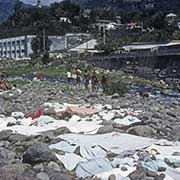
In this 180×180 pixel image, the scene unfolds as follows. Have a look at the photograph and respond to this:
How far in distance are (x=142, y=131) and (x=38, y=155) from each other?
404 cm

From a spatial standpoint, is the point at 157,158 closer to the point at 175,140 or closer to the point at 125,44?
the point at 175,140

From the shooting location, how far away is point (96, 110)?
65.2 feet

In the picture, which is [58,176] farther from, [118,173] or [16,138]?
[16,138]

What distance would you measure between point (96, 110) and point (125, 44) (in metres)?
68.1

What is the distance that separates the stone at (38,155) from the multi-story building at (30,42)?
89690 mm

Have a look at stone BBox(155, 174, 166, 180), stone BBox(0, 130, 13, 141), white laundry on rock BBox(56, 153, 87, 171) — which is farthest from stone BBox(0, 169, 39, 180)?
stone BBox(0, 130, 13, 141)

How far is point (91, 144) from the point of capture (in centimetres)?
1316

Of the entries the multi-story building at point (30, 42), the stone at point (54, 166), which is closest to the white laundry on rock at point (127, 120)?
the stone at point (54, 166)

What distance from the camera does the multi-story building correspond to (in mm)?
105250

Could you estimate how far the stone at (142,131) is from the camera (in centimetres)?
1486

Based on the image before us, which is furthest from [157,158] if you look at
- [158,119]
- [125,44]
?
[125,44]

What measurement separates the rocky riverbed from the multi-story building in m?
83.6

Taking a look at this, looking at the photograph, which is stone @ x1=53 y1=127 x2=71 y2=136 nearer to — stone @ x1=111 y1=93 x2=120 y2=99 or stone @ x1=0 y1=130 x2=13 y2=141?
stone @ x1=0 y1=130 x2=13 y2=141

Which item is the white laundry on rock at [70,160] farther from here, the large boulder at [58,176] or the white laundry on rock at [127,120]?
the white laundry on rock at [127,120]
